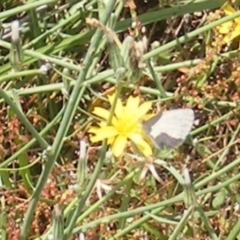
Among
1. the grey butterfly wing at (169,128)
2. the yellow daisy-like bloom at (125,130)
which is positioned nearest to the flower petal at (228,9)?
the yellow daisy-like bloom at (125,130)

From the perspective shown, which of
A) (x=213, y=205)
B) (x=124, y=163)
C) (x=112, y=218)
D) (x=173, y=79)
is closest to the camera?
(x=112, y=218)

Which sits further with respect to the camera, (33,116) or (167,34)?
(167,34)

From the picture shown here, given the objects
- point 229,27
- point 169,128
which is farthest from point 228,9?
point 169,128

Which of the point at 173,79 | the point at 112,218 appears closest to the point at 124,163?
the point at 112,218

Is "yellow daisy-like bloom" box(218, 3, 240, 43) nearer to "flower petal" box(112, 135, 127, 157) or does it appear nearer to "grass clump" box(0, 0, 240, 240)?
"grass clump" box(0, 0, 240, 240)

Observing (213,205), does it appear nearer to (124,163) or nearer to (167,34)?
(124,163)

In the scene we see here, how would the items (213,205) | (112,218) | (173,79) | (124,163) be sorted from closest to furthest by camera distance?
1. (112,218)
2. (124,163)
3. (213,205)
4. (173,79)
